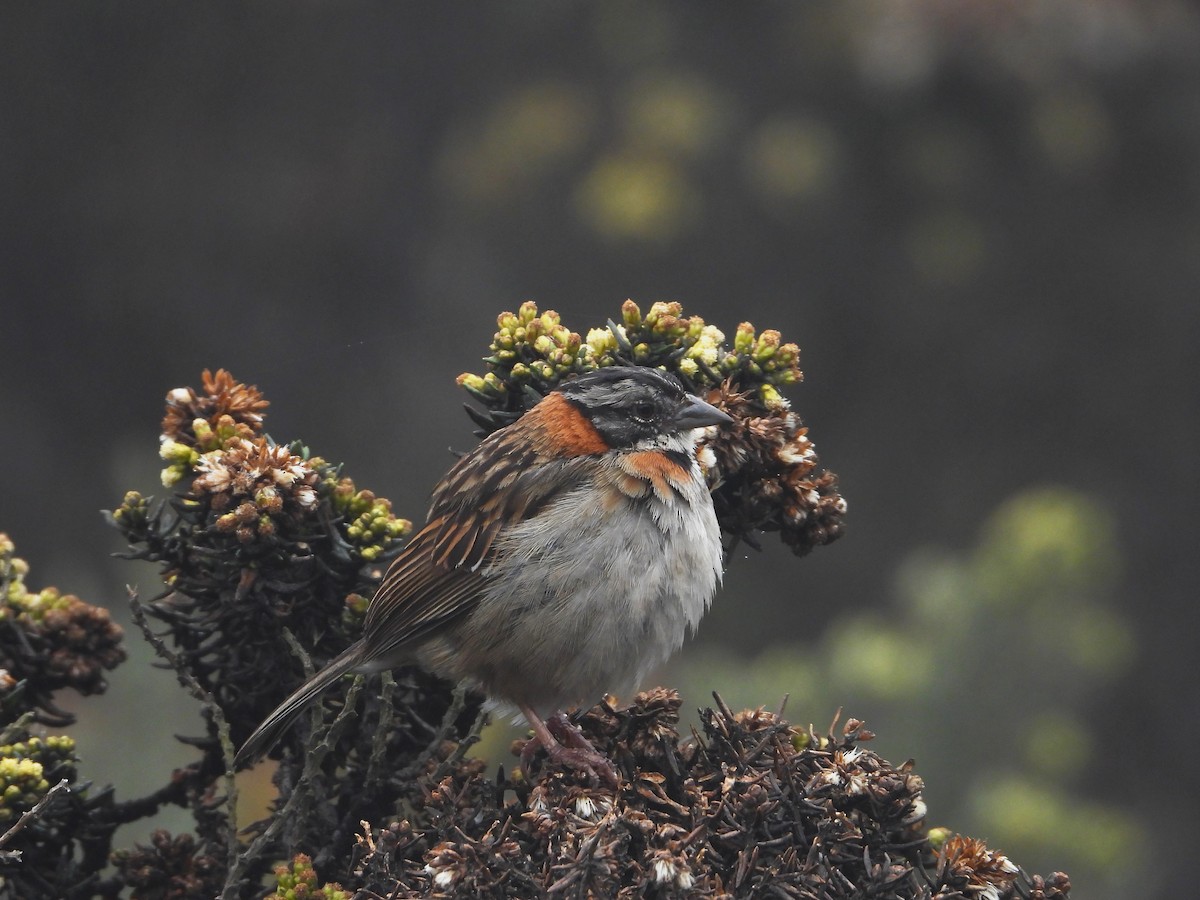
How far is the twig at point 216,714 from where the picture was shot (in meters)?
2.60

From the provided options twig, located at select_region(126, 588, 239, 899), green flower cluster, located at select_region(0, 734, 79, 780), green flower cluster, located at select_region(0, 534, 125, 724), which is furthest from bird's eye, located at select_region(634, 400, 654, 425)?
green flower cluster, located at select_region(0, 734, 79, 780)

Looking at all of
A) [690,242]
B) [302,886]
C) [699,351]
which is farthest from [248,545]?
[690,242]

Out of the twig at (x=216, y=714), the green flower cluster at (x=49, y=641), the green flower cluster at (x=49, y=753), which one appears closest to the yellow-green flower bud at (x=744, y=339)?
the twig at (x=216, y=714)

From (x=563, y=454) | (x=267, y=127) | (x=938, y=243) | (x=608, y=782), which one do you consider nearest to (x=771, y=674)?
(x=563, y=454)

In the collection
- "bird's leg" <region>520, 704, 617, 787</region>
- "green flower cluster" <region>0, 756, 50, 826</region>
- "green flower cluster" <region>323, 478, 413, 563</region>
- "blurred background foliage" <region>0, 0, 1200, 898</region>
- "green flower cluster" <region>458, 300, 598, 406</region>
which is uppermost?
"blurred background foliage" <region>0, 0, 1200, 898</region>

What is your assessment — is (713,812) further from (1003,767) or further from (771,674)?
(1003,767)

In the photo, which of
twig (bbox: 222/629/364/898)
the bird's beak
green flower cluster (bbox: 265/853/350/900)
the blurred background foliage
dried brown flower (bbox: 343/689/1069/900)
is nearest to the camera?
dried brown flower (bbox: 343/689/1069/900)

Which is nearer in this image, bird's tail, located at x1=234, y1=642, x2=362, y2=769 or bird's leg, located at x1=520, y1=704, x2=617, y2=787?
bird's leg, located at x1=520, y1=704, x2=617, y2=787

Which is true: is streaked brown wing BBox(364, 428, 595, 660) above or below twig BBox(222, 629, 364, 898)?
above

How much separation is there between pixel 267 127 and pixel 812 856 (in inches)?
337

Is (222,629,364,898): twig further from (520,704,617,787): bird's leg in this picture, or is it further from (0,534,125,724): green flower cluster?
(0,534,125,724): green flower cluster

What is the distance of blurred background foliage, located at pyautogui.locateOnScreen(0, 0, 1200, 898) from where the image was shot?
27.1 feet

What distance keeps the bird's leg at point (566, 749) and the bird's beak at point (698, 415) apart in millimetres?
657

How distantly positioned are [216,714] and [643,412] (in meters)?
1.08
